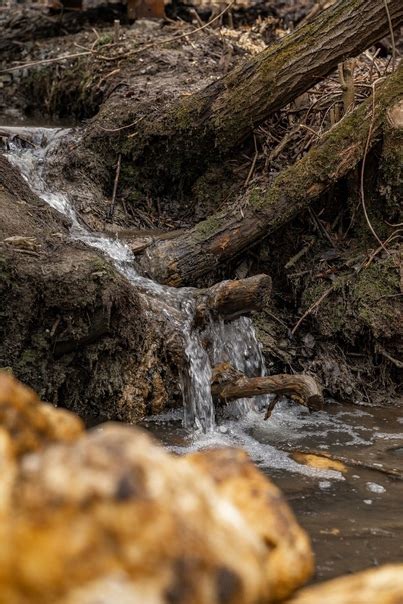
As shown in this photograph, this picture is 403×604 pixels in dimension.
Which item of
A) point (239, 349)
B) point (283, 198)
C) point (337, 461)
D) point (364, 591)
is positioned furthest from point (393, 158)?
point (364, 591)

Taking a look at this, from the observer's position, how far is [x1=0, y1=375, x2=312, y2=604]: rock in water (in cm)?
169

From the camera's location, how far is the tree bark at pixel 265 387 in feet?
16.1

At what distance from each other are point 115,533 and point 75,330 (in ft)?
11.1

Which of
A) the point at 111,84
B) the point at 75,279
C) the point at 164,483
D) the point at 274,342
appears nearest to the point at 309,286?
the point at 274,342

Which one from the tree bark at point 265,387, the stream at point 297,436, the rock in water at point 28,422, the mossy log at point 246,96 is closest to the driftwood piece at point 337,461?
the stream at point 297,436

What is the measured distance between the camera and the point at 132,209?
721 centimetres

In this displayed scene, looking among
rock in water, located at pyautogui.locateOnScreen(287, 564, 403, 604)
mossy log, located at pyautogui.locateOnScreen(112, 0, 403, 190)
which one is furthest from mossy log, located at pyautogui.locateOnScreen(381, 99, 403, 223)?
rock in water, located at pyautogui.locateOnScreen(287, 564, 403, 604)

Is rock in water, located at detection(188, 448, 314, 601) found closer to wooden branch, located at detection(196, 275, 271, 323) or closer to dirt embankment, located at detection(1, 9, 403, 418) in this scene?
dirt embankment, located at detection(1, 9, 403, 418)

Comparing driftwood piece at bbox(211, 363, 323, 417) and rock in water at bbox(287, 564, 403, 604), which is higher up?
driftwood piece at bbox(211, 363, 323, 417)

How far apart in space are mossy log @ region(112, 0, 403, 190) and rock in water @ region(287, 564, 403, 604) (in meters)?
5.07

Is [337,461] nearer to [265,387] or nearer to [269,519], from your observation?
[265,387]

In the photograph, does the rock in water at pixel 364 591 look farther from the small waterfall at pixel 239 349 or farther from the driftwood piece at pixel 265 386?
the small waterfall at pixel 239 349

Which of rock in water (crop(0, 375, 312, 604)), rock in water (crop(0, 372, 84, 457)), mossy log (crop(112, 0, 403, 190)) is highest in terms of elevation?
mossy log (crop(112, 0, 403, 190))

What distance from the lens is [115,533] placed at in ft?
5.66
